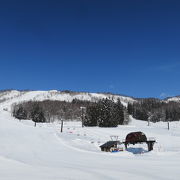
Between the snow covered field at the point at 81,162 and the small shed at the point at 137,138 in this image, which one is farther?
the small shed at the point at 137,138

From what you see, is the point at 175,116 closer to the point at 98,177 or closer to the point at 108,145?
the point at 108,145

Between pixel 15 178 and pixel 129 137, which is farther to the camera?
pixel 129 137

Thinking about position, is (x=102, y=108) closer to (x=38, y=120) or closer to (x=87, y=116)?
(x=87, y=116)

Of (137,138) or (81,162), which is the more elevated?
(137,138)

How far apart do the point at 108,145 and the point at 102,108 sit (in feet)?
191

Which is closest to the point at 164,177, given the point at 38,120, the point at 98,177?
the point at 98,177

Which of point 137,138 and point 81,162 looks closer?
point 81,162

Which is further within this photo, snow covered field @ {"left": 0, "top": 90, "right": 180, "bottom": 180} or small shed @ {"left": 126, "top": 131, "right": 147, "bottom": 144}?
small shed @ {"left": 126, "top": 131, "right": 147, "bottom": 144}

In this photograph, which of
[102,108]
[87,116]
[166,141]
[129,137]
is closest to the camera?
[129,137]

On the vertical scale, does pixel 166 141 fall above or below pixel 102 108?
below

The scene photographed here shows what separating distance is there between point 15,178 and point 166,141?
45785mm

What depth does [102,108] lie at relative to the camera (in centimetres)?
9738

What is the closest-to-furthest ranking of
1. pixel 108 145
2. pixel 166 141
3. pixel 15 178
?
pixel 15 178
pixel 108 145
pixel 166 141

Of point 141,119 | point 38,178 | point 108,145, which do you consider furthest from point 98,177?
point 141,119
